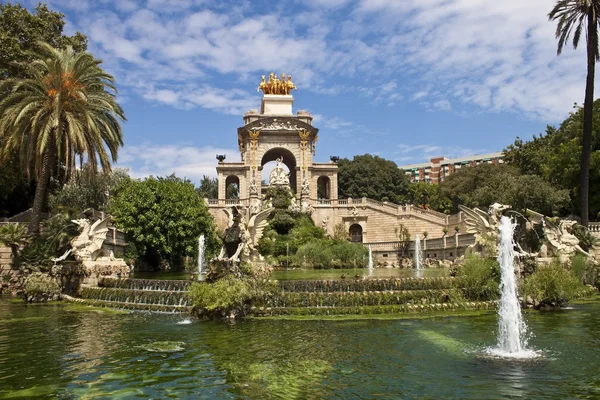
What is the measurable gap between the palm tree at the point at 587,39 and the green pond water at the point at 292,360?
1325 cm

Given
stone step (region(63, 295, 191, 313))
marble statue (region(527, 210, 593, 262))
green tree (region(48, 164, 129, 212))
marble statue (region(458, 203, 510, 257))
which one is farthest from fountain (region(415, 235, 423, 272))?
stone step (region(63, 295, 191, 313))

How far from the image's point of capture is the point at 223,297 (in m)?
14.1

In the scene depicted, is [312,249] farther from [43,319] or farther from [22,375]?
[22,375]

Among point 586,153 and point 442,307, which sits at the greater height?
point 586,153

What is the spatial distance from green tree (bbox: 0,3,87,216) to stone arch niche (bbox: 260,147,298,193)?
26933mm

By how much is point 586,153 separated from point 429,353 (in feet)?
63.7

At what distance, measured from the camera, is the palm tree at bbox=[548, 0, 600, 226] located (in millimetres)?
24297

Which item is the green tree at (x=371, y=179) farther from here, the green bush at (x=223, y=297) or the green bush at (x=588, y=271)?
the green bush at (x=223, y=297)

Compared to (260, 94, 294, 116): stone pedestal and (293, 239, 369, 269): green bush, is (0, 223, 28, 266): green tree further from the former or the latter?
(260, 94, 294, 116): stone pedestal

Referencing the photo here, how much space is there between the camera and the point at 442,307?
15727 millimetres

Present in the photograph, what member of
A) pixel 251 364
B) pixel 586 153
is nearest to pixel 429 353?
pixel 251 364

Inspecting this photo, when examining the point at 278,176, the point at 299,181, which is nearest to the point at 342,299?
the point at 278,176

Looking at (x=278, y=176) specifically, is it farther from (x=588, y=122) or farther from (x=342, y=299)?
(x=342, y=299)

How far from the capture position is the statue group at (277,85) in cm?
6134
